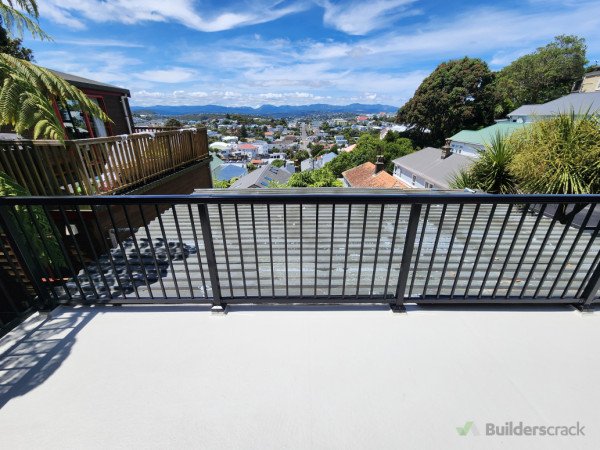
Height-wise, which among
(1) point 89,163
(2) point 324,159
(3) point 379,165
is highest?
(1) point 89,163

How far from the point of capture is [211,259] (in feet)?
6.90

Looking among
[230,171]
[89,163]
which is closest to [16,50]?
[89,163]

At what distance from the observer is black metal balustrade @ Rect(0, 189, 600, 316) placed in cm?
189

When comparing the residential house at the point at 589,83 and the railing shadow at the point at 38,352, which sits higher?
the residential house at the point at 589,83

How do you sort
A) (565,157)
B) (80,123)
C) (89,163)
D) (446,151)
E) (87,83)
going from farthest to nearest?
(446,151), (80,123), (87,83), (565,157), (89,163)

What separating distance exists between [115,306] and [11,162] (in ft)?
10.2

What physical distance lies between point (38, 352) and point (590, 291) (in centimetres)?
420

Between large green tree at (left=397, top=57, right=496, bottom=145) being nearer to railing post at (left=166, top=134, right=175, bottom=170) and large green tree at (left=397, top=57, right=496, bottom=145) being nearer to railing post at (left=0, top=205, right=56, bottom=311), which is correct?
railing post at (left=166, top=134, right=175, bottom=170)

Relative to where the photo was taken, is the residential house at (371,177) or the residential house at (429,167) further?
the residential house at (371,177)

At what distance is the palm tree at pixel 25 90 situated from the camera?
2.91 meters

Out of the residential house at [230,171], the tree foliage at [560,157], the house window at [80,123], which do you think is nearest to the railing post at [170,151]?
the house window at [80,123]

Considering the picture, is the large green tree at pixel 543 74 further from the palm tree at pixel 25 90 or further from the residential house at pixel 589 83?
the palm tree at pixel 25 90

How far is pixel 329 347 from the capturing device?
74.6 inches

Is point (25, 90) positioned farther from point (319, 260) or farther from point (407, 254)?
point (407, 254)
